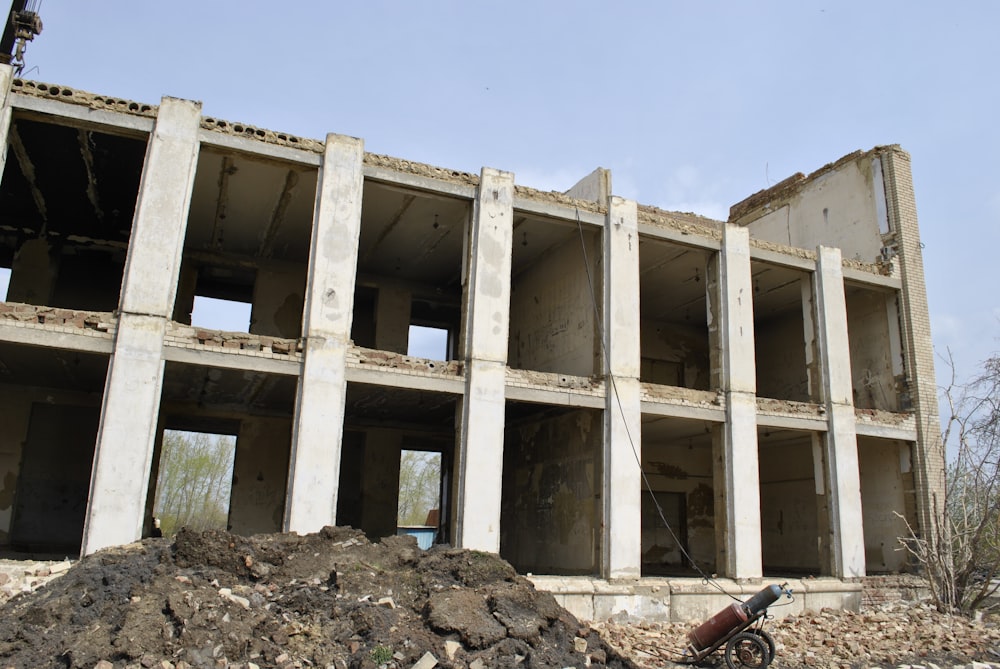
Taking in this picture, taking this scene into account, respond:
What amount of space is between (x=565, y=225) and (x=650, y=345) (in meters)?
6.27

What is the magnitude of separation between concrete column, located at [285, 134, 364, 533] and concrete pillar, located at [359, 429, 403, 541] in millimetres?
4997

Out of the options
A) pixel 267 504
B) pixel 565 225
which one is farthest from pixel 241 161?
pixel 267 504

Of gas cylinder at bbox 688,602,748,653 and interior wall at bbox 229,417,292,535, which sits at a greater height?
interior wall at bbox 229,417,292,535

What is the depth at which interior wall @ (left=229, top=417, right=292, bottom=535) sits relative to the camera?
15047mm

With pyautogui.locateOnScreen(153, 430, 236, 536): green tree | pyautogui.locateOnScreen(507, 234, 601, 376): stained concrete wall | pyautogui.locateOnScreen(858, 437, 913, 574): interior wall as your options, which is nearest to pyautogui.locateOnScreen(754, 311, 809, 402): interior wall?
pyautogui.locateOnScreen(858, 437, 913, 574): interior wall

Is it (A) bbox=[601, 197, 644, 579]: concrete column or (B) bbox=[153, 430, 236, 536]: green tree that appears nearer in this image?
(A) bbox=[601, 197, 644, 579]: concrete column

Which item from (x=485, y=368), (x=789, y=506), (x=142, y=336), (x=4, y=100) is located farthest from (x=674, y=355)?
(x=4, y=100)

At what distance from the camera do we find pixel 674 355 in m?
19.5

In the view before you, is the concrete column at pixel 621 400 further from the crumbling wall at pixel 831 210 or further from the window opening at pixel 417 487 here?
the window opening at pixel 417 487

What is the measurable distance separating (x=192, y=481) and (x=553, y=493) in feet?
103

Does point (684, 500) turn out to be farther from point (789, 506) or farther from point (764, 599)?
point (764, 599)

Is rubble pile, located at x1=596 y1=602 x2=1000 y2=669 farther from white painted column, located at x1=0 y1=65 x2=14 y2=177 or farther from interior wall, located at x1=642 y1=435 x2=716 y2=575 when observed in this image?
white painted column, located at x1=0 y1=65 x2=14 y2=177

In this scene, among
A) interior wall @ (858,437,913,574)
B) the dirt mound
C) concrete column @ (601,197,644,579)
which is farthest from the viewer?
interior wall @ (858,437,913,574)

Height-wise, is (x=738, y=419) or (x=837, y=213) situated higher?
(x=837, y=213)
